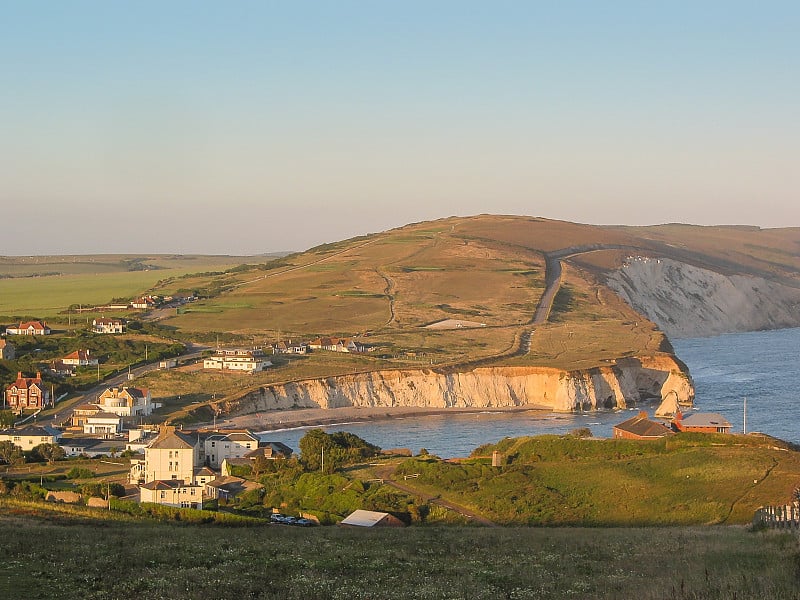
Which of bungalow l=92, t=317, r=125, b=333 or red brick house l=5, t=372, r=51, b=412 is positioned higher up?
bungalow l=92, t=317, r=125, b=333

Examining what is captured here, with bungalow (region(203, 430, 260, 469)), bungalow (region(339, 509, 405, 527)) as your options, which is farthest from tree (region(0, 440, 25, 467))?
bungalow (region(339, 509, 405, 527))

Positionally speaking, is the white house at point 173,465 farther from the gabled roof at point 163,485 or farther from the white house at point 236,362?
the white house at point 236,362

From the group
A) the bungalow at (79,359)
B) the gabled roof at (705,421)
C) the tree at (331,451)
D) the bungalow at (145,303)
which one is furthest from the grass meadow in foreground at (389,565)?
the bungalow at (145,303)

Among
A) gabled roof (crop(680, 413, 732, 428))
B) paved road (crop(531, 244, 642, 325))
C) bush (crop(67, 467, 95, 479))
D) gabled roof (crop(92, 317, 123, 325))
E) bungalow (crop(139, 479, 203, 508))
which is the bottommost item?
bush (crop(67, 467, 95, 479))

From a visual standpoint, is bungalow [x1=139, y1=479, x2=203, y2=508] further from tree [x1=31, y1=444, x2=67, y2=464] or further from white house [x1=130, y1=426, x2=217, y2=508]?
tree [x1=31, y1=444, x2=67, y2=464]

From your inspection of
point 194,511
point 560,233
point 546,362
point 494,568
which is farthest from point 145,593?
point 560,233

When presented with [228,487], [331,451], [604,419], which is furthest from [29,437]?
[604,419]

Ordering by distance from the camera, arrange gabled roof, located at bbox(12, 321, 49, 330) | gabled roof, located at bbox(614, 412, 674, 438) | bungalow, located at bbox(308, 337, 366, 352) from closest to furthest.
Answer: gabled roof, located at bbox(614, 412, 674, 438) < bungalow, located at bbox(308, 337, 366, 352) < gabled roof, located at bbox(12, 321, 49, 330)
